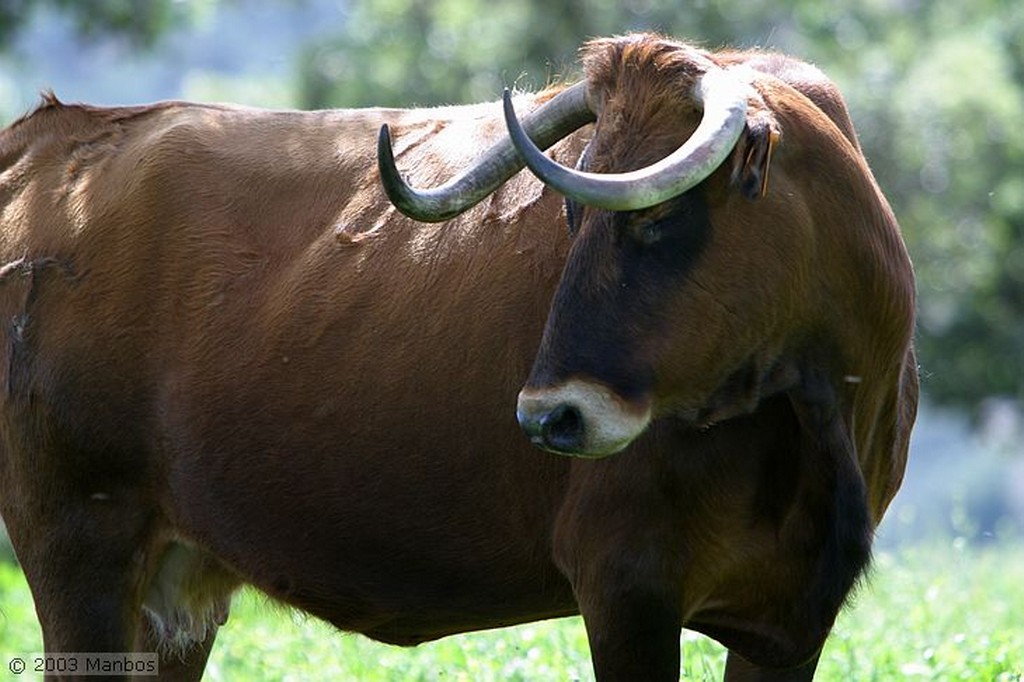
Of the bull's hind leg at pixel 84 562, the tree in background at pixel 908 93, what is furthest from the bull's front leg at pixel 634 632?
the tree in background at pixel 908 93

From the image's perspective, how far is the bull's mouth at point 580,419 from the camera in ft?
14.7

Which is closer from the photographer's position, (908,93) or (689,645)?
(689,645)

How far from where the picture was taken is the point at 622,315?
459 centimetres

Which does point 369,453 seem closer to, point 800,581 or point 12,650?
point 800,581

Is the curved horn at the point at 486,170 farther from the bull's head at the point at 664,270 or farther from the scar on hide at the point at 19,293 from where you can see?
the scar on hide at the point at 19,293

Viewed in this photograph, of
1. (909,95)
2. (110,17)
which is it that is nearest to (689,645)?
(110,17)

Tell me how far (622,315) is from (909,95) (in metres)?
24.7

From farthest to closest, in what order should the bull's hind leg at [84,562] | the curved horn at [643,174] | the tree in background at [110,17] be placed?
the tree in background at [110,17] → the bull's hind leg at [84,562] → the curved horn at [643,174]

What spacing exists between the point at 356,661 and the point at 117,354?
7.72 feet

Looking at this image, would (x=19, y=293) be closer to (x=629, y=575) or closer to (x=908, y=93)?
(x=629, y=575)

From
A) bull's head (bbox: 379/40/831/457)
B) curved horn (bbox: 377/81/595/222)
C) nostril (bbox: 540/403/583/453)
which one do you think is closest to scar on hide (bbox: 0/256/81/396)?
curved horn (bbox: 377/81/595/222)

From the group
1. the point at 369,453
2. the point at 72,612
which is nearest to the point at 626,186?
the point at 369,453

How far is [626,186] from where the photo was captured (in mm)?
4375

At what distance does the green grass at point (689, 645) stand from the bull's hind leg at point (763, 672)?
256 millimetres
